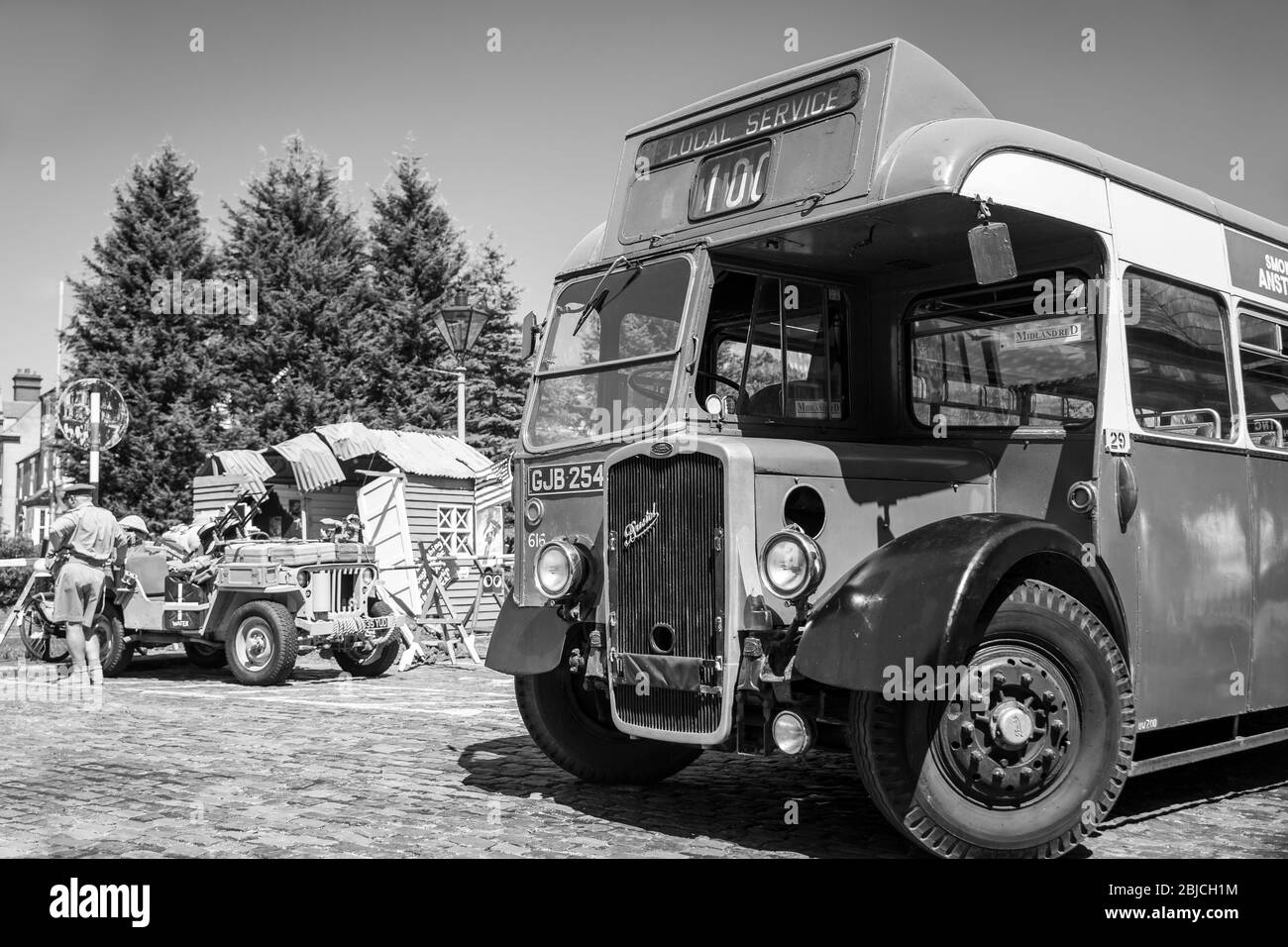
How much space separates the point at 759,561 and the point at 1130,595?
1836 mm

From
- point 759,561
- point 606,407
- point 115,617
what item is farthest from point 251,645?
point 759,561

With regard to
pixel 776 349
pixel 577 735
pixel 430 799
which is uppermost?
pixel 776 349

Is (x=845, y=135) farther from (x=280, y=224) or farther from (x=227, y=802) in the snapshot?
(x=280, y=224)

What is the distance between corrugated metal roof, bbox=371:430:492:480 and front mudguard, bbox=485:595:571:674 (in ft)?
45.6

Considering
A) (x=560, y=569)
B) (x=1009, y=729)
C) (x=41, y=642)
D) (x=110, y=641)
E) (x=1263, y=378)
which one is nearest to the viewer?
(x=1009, y=729)

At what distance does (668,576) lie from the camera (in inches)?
228

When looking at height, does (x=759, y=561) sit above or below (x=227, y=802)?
above

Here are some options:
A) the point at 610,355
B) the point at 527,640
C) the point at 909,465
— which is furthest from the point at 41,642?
the point at 909,465

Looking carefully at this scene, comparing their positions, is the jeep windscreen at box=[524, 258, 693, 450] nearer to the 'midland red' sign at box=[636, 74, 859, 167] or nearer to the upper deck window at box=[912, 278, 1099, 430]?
the 'midland red' sign at box=[636, 74, 859, 167]

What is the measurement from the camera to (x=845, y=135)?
6.08 metres

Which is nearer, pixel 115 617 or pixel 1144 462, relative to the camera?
pixel 1144 462

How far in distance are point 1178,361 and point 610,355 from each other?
2944mm

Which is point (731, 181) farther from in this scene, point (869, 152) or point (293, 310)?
point (293, 310)

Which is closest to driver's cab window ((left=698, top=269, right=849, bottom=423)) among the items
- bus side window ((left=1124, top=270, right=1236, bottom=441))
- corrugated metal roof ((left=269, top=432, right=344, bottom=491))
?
bus side window ((left=1124, top=270, right=1236, bottom=441))
